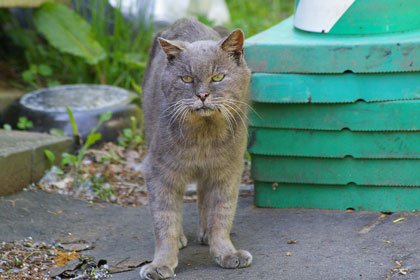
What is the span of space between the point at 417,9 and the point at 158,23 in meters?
3.55

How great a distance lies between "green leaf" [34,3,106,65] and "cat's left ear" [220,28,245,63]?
299cm

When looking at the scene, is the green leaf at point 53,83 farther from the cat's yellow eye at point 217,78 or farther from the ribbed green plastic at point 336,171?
the cat's yellow eye at point 217,78

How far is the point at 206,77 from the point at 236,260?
0.94 meters

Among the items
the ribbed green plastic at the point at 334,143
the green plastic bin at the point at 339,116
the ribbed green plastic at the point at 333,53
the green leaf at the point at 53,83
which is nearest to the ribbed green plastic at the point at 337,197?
the green plastic bin at the point at 339,116

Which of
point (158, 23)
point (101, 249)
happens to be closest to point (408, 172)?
point (101, 249)

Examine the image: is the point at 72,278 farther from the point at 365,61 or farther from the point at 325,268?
the point at 365,61

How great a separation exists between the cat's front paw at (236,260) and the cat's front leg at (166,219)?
243 mm

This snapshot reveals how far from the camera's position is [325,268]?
2918 millimetres

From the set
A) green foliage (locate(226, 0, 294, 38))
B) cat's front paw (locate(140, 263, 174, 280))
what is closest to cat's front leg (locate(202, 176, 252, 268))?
cat's front paw (locate(140, 263, 174, 280))

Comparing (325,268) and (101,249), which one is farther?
(101,249)

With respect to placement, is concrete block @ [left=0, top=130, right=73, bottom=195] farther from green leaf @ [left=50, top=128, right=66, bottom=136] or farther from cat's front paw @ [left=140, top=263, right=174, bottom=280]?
cat's front paw @ [left=140, top=263, right=174, bottom=280]

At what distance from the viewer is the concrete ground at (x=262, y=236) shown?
295cm

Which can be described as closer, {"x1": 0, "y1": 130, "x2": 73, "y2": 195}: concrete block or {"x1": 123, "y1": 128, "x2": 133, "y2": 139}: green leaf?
{"x1": 0, "y1": 130, "x2": 73, "y2": 195}: concrete block

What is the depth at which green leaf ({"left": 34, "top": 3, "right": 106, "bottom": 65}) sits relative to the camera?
5.87m
